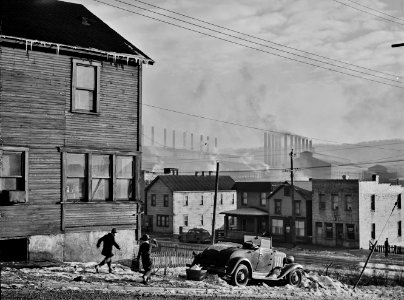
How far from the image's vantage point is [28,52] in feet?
81.9

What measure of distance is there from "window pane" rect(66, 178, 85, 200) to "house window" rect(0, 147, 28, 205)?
2.14 metres

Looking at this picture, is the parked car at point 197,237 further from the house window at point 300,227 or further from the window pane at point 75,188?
the window pane at point 75,188

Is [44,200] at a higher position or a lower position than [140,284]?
higher

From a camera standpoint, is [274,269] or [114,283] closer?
[114,283]

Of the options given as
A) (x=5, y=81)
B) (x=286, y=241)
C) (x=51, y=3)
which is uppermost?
(x=51, y=3)

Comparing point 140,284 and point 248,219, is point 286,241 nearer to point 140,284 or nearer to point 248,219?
point 248,219

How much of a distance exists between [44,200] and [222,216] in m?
59.9

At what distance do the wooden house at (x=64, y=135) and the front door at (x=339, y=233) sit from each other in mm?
42559

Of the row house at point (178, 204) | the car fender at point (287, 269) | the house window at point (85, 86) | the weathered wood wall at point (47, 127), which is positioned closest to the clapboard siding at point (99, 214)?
the weathered wood wall at point (47, 127)

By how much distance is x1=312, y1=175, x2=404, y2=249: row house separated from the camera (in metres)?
65.5

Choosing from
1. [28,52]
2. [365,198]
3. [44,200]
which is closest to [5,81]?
[28,52]

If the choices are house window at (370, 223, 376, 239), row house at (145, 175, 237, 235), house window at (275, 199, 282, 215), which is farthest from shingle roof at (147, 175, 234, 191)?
house window at (370, 223, 376, 239)

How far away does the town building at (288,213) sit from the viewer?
69875mm

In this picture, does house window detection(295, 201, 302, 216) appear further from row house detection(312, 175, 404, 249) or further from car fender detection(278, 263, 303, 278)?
car fender detection(278, 263, 303, 278)
